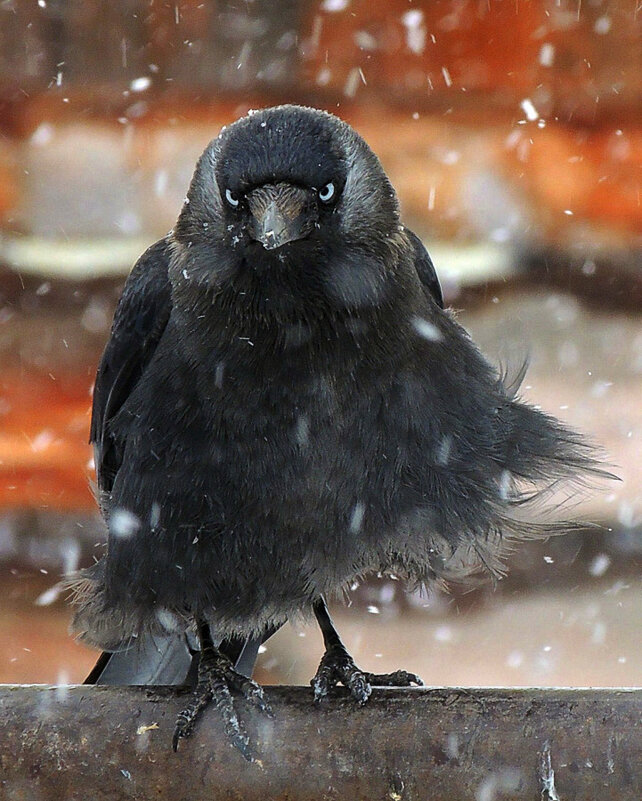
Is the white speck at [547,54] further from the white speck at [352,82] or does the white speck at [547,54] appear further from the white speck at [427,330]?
the white speck at [427,330]

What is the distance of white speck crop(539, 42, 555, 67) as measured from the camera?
2021mm

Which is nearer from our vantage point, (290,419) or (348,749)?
(348,749)

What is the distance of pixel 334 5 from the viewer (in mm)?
2039

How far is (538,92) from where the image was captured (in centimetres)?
203

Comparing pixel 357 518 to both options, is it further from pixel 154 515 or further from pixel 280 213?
pixel 280 213

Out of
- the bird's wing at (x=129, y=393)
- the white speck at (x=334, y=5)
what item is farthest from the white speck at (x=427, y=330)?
the white speck at (x=334, y=5)

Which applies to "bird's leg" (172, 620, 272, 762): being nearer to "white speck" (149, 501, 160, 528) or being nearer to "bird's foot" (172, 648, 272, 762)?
"bird's foot" (172, 648, 272, 762)

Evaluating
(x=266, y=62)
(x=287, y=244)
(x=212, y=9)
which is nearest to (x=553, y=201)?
(x=266, y=62)

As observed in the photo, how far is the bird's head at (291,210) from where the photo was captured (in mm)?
1306

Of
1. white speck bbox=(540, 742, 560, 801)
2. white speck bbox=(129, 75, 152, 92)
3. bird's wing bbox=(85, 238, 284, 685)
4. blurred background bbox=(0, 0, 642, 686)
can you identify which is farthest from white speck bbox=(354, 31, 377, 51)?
white speck bbox=(540, 742, 560, 801)

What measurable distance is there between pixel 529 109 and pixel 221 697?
1.20m

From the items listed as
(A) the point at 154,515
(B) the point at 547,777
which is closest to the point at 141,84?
(A) the point at 154,515

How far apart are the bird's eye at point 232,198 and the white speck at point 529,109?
885mm

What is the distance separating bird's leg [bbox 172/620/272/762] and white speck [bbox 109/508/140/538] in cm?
17
